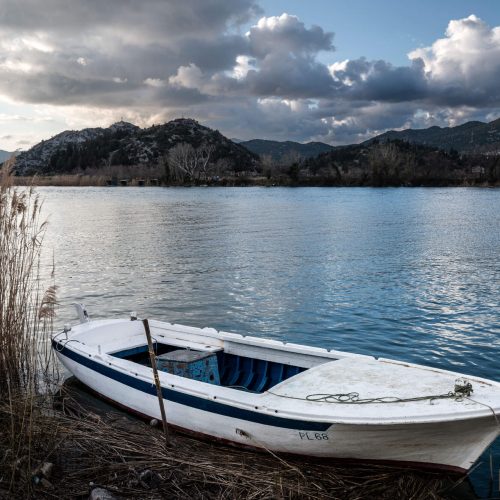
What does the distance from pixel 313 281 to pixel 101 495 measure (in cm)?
1723

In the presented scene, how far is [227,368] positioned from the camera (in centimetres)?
1025

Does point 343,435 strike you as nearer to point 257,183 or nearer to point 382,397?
point 382,397

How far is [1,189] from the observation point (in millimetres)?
7711

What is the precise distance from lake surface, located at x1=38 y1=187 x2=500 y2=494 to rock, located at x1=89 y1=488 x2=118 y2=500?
201 inches

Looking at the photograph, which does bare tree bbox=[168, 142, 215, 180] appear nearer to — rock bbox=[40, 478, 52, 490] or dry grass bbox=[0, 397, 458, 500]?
dry grass bbox=[0, 397, 458, 500]

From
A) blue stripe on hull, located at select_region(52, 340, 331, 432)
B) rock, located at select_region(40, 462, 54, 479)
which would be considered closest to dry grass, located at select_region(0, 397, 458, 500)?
rock, located at select_region(40, 462, 54, 479)

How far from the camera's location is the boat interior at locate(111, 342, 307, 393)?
9.52 m

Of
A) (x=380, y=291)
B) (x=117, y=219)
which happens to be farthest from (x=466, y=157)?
(x=380, y=291)

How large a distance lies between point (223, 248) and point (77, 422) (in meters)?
23.8

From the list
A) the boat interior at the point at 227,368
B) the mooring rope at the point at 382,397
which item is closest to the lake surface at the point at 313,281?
the mooring rope at the point at 382,397

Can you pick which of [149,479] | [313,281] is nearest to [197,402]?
[149,479]

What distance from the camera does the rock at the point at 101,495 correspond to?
20.0ft

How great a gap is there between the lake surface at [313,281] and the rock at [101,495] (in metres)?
5.10

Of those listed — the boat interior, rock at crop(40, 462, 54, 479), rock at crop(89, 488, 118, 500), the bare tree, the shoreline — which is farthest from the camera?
the bare tree
